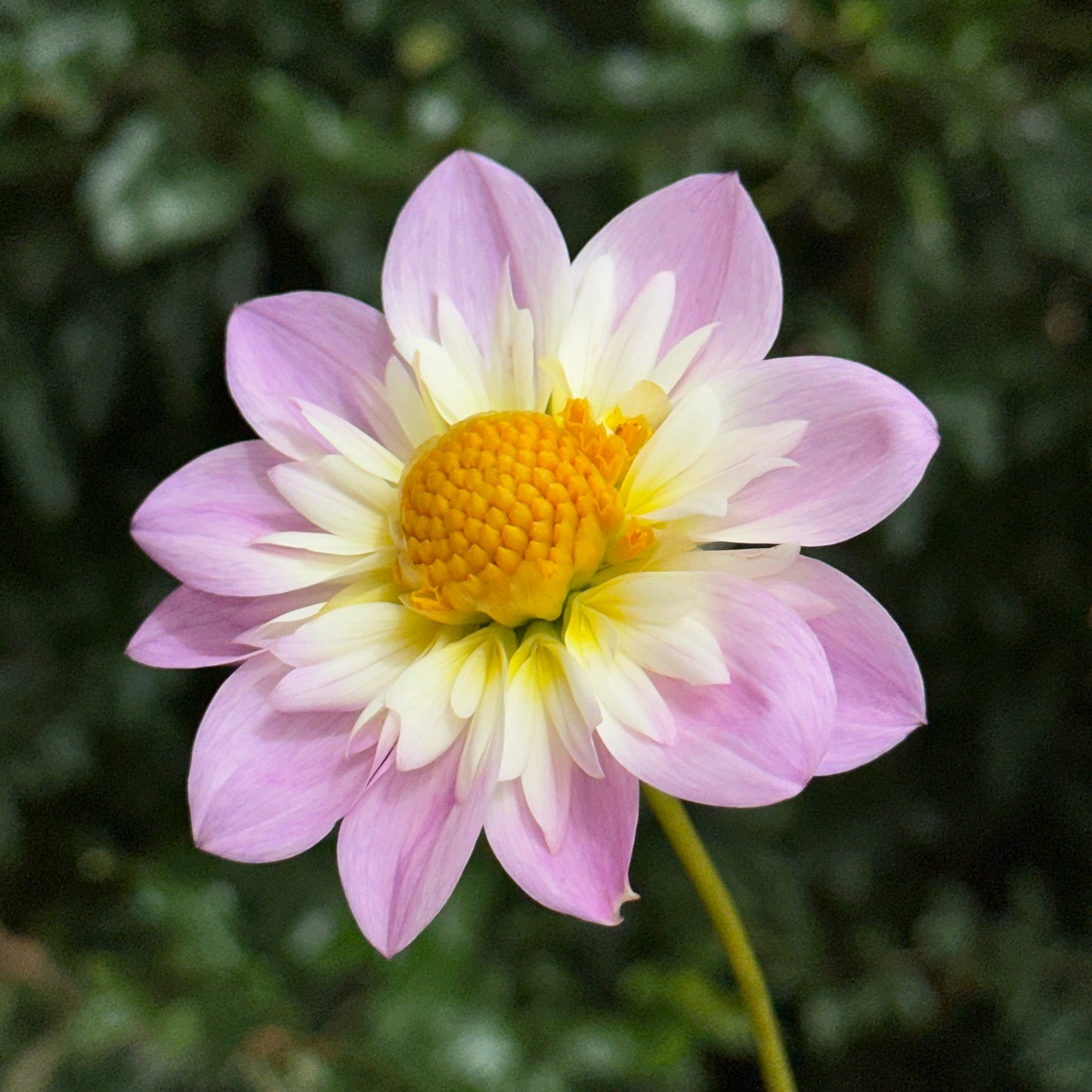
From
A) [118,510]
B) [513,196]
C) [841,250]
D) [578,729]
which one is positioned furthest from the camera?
[118,510]

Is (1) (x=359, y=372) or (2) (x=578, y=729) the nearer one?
(2) (x=578, y=729)

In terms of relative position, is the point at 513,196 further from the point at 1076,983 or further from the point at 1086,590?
the point at 1076,983

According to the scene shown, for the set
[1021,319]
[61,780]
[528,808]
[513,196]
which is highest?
[513,196]

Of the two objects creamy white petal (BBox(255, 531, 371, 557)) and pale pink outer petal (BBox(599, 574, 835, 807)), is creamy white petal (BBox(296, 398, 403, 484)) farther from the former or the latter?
pale pink outer petal (BBox(599, 574, 835, 807))

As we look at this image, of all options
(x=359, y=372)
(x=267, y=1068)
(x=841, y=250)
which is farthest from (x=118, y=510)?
(x=841, y=250)

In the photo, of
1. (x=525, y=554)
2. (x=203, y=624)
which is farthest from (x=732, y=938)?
(x=203, y=624)

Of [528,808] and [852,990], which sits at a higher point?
[528,808]

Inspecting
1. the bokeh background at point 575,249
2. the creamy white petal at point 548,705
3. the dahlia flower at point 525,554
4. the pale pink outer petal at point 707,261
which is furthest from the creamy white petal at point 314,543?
the bokeh background at point 575,249

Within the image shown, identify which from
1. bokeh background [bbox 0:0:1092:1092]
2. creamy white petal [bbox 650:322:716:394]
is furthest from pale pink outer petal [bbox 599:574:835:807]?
bokeh background [bbox 0:0:1092:1092]

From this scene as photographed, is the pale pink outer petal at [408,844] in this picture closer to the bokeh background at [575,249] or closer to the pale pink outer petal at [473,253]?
the pale pink outer petal at [473,253]
